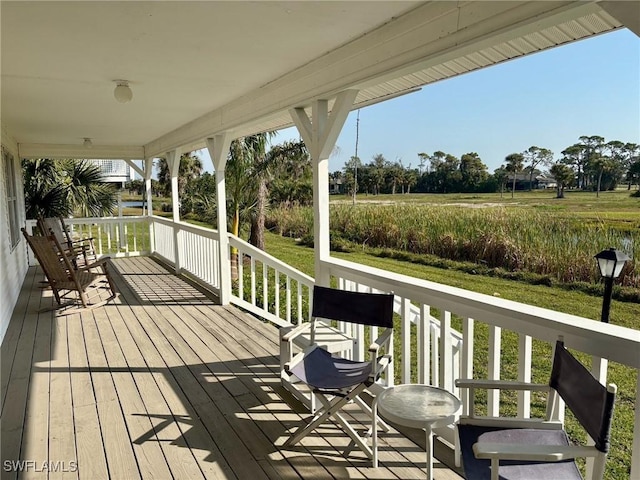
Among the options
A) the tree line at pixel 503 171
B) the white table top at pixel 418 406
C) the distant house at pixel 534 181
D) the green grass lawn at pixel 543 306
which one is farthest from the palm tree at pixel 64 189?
the distant house at pixel 534 181

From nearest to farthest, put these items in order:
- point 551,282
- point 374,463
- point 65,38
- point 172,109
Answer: point 374,463
point 65,38
point 172,109
point 551,282

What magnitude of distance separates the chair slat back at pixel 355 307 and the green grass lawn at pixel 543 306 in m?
2.26

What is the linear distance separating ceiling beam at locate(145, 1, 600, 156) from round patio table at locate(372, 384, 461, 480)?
1.66 metres

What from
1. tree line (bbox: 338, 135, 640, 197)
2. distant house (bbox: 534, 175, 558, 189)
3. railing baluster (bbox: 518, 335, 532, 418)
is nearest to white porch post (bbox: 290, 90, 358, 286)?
railing baluster (bbox: 518, 335, 532, 418)

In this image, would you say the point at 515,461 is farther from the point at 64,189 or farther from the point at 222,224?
the point at 64,189

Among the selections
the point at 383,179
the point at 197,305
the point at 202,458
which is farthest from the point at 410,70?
the point at 383,179

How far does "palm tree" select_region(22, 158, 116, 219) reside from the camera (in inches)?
404

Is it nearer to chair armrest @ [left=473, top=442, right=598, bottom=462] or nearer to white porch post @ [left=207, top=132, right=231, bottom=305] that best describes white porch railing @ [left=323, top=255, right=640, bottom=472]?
chair armrest @ [left=473, top=442, right=598, bottom=462]

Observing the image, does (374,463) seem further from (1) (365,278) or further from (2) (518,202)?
(2) (518,202)

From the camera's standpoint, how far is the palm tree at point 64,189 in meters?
10.2

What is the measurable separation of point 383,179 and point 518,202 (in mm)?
5785

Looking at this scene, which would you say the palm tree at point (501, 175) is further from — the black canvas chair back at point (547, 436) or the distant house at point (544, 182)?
the black canvas chair back at point (547, 436)

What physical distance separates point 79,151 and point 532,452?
405 inches

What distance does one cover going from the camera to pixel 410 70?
8.41 ft
